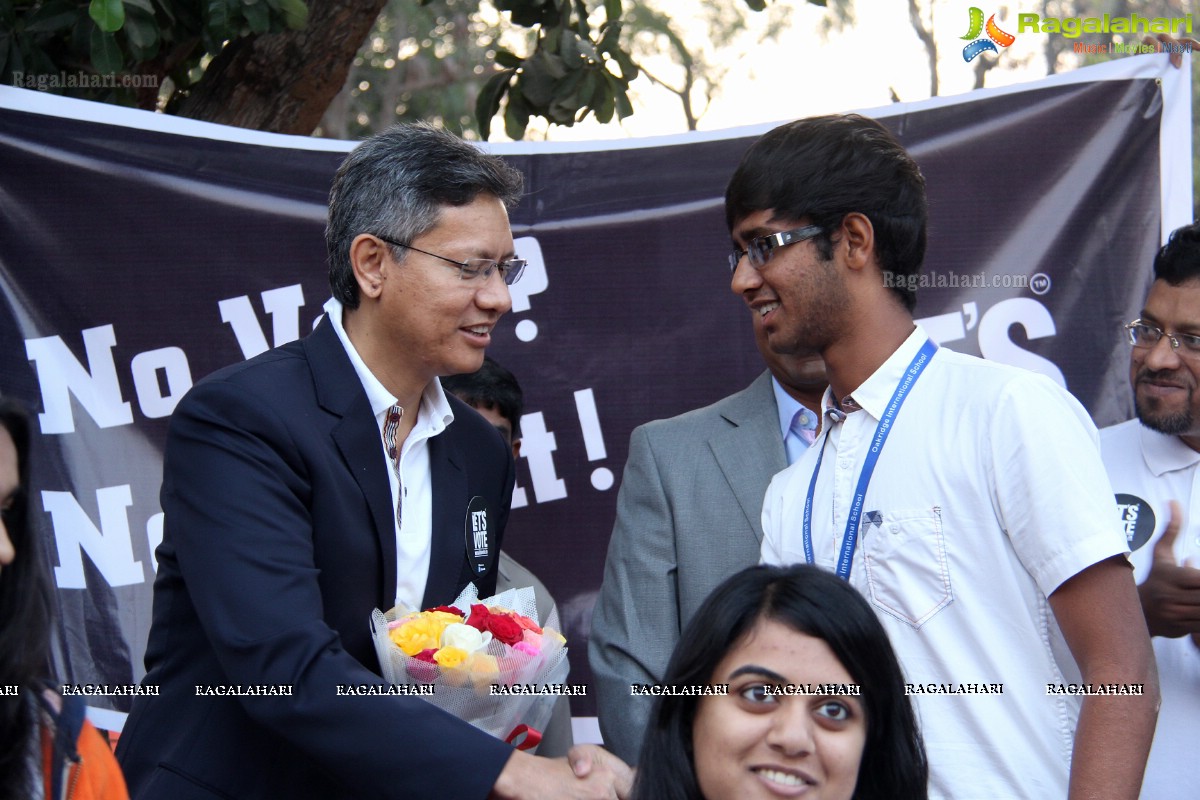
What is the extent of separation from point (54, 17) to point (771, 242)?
8.92 feet

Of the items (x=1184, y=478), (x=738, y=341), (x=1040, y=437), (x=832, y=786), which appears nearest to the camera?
(x=832, y=786)

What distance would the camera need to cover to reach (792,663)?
215cm

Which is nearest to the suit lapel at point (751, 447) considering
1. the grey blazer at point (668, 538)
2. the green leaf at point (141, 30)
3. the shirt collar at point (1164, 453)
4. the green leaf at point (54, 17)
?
the grey blazer at point (668, 538)

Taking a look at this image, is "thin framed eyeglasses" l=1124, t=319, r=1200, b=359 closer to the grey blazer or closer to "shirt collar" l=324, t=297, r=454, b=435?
the grey blazer

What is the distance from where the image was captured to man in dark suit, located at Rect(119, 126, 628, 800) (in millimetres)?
2488

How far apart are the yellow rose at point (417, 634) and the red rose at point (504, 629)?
0.10m

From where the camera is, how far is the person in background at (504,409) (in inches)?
161

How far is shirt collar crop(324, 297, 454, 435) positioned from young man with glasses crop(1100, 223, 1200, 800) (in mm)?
1733

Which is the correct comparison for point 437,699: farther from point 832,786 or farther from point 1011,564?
point 1011,564

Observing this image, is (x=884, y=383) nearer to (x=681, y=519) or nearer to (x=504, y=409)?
(x=681, y=519)

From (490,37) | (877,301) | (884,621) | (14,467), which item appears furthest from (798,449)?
(490,37)

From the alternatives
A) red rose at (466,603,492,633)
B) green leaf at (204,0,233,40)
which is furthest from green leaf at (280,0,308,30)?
red rose at (466,603,492,633)

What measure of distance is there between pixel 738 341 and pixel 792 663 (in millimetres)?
2466

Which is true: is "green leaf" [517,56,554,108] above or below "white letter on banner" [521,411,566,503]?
above
